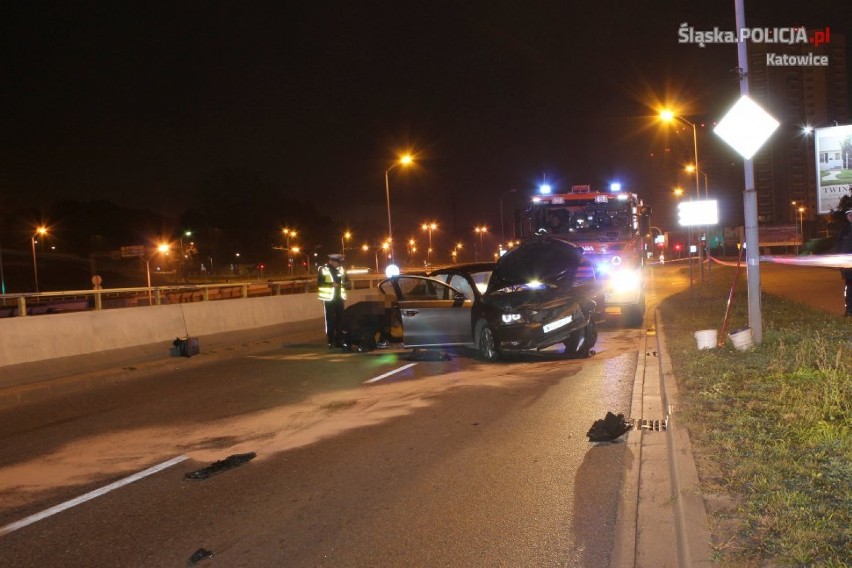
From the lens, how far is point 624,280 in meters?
17.0

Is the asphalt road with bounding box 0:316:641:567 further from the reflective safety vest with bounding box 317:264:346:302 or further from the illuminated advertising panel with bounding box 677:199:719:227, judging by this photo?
the illuminated advertising panel with bounding box 677:199:719:227

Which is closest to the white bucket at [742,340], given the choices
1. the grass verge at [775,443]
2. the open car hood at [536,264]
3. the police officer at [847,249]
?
the grass verge at [775,443]

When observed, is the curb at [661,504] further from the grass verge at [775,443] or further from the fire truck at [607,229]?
the fire truck at [607,229]

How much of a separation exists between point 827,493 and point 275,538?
358 cm

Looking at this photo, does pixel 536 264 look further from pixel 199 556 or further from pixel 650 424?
pixel 199 556

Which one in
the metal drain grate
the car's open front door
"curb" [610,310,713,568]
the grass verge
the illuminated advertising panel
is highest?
Answer: the illuminated advertising panel

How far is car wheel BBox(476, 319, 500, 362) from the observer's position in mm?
12586

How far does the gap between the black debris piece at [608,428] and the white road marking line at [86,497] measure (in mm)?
4001

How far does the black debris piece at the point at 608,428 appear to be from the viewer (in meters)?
7.21

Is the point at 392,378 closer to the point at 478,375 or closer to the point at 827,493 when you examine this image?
the point at 478,375

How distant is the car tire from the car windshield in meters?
1.31

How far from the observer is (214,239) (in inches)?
3812

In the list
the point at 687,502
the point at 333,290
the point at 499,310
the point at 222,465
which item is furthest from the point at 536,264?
the point at 687,502

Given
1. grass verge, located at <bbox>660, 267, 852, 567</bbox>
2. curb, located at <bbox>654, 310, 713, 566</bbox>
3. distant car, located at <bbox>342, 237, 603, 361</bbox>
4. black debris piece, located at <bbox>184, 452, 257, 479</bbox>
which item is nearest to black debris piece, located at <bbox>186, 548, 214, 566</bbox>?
black debris piece, located at <bbox>184, 452, 257, 479</bbox>
